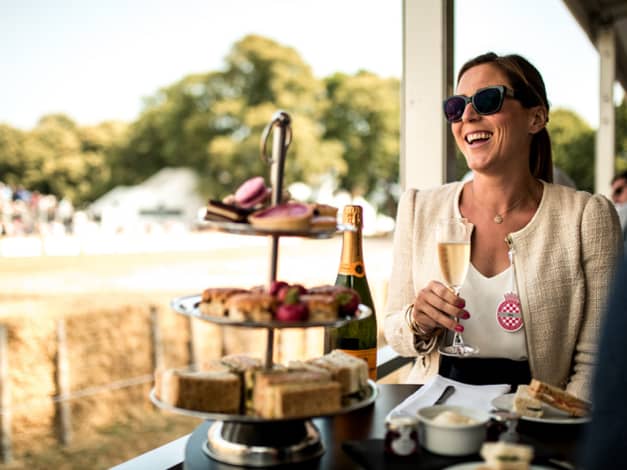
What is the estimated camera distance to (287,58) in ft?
165

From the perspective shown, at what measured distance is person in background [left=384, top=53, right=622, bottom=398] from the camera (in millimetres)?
1613

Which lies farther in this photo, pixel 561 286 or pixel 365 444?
pixel 561 286

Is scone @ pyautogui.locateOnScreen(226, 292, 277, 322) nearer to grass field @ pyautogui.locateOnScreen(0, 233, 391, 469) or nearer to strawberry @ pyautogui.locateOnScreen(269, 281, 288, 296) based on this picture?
strawberry @ pyautogui.locateOnScreen(269, 281, 288, 296)

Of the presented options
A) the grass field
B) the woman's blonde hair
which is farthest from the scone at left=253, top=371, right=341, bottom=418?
the grass field

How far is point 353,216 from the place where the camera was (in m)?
1.36

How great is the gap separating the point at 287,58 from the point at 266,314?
5137cm

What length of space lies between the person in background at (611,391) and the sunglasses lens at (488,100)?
1.16m

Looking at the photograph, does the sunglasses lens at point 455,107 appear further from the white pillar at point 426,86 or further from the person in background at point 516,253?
the white pillar at point 426,86

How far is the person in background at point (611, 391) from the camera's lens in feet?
1.73

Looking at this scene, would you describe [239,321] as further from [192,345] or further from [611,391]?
[192,345]

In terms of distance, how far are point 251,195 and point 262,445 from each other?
1.18 feet

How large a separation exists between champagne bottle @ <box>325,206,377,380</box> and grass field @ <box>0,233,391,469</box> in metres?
19.1

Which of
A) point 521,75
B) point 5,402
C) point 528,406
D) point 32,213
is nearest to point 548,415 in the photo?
point 528,406

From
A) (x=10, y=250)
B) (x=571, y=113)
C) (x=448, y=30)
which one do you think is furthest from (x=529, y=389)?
(x=571, y=113)
